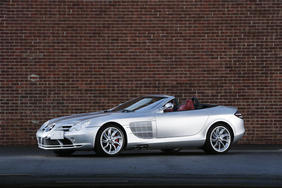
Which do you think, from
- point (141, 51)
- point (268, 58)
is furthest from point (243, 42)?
point (141, 51)

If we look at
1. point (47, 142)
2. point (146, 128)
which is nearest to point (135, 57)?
point (146, 128)

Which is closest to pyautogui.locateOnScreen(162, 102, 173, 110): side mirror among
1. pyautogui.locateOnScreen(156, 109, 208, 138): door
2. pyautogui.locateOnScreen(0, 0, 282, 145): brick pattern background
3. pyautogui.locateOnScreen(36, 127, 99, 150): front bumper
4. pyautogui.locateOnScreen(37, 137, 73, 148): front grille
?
pyautogui.locateOnScreen(156, 109, 208, 138): door

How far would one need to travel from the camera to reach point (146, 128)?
12195mm

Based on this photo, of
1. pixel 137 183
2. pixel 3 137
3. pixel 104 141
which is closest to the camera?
pixel 137 183

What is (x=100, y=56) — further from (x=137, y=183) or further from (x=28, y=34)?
(x=137, y=183)

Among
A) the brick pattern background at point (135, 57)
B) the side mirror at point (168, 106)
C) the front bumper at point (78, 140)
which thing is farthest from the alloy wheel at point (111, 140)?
the brick pattern background at point (135, 57)

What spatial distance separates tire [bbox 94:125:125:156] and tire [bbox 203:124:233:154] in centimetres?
196

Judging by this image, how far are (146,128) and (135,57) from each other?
4718 millimetres

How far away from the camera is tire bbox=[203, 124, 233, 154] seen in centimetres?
1277

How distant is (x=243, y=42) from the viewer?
16.8 metres

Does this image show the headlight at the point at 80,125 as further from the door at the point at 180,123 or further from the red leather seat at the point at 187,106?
the red leather seat at the point at 187,106

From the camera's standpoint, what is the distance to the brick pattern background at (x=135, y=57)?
53.9 feet

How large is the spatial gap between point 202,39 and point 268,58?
75.0 inches

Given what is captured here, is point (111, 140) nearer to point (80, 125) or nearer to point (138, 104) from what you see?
point (80, 125)
